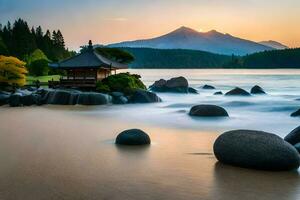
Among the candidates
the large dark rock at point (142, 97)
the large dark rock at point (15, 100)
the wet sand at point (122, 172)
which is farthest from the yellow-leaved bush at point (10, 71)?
the wet sand at point (122, 172)

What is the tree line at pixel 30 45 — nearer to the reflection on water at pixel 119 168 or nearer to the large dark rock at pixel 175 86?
the large dark rock at pixel 175 86

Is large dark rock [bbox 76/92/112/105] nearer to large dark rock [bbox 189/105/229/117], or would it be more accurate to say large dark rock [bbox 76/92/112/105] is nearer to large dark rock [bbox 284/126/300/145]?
large dark rock [bbox 189/105/229/117]

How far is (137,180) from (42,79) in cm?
6005

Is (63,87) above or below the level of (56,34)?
below

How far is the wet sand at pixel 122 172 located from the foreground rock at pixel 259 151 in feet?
1.01

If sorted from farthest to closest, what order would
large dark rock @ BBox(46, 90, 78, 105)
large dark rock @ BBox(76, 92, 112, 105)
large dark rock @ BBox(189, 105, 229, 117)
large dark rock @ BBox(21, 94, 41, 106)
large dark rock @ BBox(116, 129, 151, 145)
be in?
large dark rock @ BBox(46, 90, 78, 105) → large dark rock @ BBox(76, 92, 112, 105) → large dark rock @ BBox(21, 94, 41, 106) → large dark rock @ BBox(189, 105, 229, 117) → large dark rock @ BBox(116, 129, 151, 145)

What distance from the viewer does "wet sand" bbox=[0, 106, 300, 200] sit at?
37.2 ft

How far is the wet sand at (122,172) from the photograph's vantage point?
11328mm

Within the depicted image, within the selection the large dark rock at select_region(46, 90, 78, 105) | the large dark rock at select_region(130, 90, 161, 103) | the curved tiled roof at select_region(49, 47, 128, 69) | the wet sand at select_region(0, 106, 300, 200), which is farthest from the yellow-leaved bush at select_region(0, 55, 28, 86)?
the wet sand at select_region(0, 106, 300, 200)

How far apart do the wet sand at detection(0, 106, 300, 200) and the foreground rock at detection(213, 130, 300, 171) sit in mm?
307

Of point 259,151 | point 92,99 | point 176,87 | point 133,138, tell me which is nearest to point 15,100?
point 92,99

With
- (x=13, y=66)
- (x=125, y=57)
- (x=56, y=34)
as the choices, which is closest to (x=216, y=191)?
(x=13, y=66)

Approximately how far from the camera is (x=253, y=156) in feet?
44.7

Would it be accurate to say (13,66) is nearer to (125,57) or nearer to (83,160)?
(125,57)
